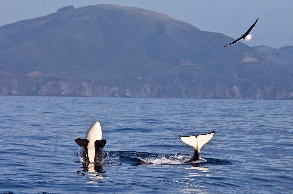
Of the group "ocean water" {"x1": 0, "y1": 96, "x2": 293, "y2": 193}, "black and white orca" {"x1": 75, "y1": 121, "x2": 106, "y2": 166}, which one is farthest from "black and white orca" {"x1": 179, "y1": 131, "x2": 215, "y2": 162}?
"black and white orca" {"x1": 75, "y1": 121, "x2": 106, "y2": 166}

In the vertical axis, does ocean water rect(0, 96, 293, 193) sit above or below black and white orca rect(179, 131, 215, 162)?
below

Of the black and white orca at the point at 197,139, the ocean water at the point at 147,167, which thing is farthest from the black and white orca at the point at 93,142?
the black and white orca at the point at 197,139

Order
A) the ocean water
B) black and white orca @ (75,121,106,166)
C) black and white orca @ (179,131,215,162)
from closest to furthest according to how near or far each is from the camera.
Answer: the ocean water, black and white orca @ (75,121,106,166), black and white orca @ (179,131,215,162)

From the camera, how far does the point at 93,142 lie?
81.8 ft

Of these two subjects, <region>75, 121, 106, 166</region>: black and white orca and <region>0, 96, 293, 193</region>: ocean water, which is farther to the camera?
<region>75, 121, 106, 166</region>: black and white orca

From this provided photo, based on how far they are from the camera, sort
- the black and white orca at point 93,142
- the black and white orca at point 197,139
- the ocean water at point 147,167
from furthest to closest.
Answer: the black and white orca at point 197,139 → the black and white orca at point 93,142 → the ocean water at point 147,167

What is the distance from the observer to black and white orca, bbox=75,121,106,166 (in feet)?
79.8

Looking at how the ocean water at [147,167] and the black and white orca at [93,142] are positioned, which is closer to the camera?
the ocean water at [147,167]

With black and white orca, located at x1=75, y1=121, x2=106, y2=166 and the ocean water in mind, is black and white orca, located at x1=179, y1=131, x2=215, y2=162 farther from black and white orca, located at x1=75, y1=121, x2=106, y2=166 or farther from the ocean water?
black and white orca, located at x1=75, y1=121, x2=106, y2=166

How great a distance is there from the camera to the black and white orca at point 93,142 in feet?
79.8

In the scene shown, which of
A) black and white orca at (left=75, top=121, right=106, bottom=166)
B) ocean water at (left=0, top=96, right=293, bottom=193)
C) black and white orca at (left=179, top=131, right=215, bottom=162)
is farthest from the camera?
black and white orca at (left=179, top=131, right=215, bottom=162)

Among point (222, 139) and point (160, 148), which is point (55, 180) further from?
point (222, 139)

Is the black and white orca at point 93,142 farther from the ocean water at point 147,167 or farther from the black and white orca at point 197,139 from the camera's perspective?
the black and white orca at point 197,139

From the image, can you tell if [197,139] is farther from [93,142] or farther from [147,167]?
[93,142]
